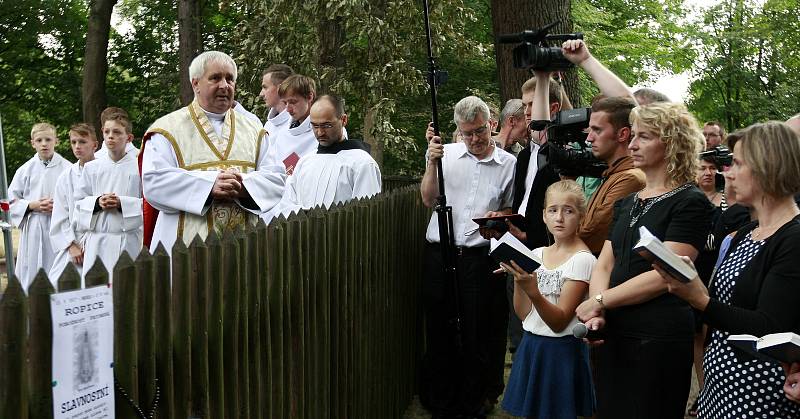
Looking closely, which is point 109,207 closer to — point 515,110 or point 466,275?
point 466,275

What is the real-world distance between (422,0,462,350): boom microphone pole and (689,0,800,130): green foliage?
86.4ft

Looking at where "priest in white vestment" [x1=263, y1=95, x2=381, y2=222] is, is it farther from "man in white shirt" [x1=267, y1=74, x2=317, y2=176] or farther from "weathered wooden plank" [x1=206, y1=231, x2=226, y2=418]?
"weathered wooden plank" [x1=206, y1=231, x2=226, y2=418]

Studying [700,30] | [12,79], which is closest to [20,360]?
[12,79]

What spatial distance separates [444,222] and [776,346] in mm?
3444

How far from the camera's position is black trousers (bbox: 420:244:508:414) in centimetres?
Answer: 629

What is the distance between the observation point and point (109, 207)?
752cm

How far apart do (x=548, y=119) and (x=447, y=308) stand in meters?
1.60

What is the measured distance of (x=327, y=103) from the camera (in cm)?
643

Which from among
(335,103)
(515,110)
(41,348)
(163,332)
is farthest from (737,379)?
(515,110)

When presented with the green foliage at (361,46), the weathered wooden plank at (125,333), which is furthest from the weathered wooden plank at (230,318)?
the green foliage at (361,46)

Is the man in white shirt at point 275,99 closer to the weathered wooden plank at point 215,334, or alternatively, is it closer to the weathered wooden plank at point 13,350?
the weathered wooden plank at point 215,334

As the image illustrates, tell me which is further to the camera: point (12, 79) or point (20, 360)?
point (12, 79)

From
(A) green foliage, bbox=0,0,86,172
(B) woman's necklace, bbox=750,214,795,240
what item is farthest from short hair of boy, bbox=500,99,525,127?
(A) green foliage, bbox=0,0,86,172

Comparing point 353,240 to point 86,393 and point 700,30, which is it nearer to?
point 86,393
